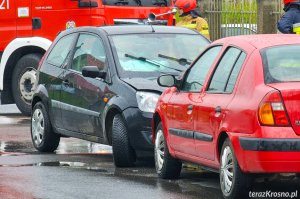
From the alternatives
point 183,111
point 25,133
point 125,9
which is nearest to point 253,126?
point 183,111

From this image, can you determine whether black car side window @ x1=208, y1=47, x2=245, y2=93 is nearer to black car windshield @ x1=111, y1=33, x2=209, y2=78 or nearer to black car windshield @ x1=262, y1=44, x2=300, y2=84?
black car windshield @ x1=262, y1=44, x2=300, y2=84

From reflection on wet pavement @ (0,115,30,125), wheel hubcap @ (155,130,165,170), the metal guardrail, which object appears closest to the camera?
wheel hubcap @ (155,130,165,170)

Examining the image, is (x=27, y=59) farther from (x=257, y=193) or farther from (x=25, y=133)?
(x=257, y=193)

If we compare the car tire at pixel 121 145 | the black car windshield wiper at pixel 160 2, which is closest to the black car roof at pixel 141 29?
the car tire at pixel 121 145

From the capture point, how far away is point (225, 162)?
30.3 ft

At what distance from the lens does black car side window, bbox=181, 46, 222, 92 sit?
1037 centimetres

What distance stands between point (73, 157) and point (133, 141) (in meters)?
1.60

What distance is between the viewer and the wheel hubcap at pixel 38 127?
1426 centimetres

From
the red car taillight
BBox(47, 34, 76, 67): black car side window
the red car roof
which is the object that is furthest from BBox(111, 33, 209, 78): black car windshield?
the red car taillight

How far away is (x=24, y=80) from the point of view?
2006 cm

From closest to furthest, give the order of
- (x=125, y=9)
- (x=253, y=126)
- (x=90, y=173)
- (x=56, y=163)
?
(x=253, y=126)
(x=90, y=173)
(x=56, y=163)
(x=125, y=9)

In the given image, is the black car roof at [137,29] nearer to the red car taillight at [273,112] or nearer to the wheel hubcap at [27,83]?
the red car taillight at [273,112]

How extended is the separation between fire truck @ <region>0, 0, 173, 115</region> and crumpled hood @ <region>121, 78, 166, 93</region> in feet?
22.1

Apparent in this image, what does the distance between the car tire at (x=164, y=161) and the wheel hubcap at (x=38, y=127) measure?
325 centimetres
